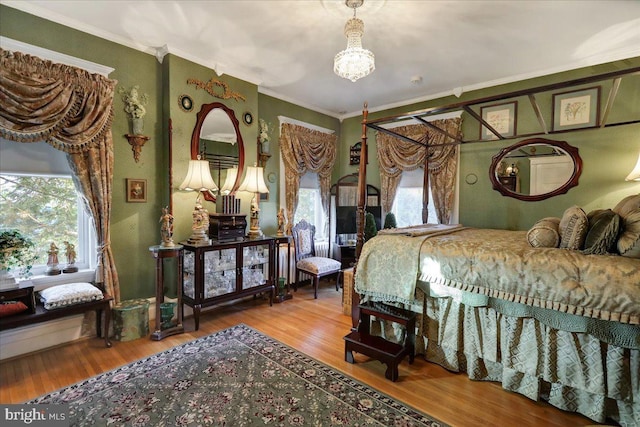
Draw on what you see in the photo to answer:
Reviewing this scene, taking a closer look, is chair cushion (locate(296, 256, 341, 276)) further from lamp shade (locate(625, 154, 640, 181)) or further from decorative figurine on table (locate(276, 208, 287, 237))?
lamp shade (locate(625, 154, 640, 181))

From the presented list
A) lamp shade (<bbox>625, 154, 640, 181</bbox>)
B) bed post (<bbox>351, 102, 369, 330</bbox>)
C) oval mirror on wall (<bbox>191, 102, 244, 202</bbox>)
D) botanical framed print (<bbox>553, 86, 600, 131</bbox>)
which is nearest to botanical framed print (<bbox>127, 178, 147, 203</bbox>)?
oval mirror on wall (<bbox>191, 102, 244, 202</bbox>)

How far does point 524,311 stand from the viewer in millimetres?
2070

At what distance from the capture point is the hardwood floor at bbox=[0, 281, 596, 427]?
198 centimetres

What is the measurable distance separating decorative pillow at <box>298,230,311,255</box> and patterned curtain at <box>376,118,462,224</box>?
4.41ft

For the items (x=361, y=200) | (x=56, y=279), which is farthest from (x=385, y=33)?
(x=56, y=279)

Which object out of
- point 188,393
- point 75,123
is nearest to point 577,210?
point 188,393

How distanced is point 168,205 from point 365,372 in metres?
2.63

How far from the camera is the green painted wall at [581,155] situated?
10.8ft

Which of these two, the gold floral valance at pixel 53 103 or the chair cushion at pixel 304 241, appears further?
the chair cushion at pixel 304 241

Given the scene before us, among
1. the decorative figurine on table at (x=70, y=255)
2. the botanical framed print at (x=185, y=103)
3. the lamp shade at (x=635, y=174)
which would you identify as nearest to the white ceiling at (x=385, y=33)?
the botanical framed print at (x=185, y=103)

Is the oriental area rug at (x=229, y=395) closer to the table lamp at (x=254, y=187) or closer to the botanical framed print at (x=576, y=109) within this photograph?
the table lamp at (x=254, y=187)

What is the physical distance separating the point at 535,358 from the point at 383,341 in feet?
3.41

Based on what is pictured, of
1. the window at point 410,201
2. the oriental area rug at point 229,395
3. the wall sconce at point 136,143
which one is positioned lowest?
the oriental area rug at point 229,395

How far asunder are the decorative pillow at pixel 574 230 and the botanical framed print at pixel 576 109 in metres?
2.03
